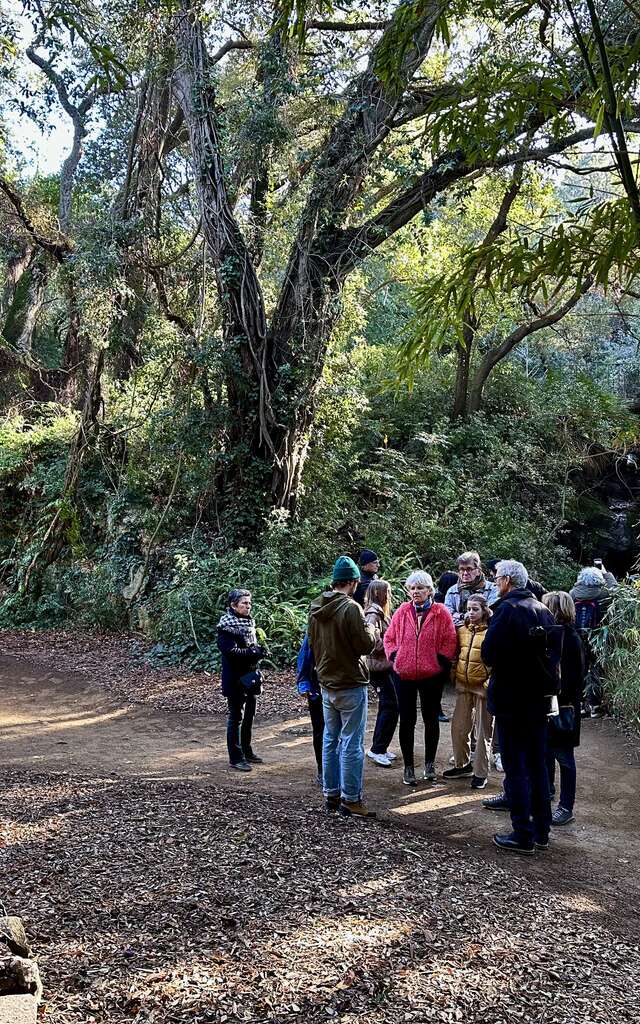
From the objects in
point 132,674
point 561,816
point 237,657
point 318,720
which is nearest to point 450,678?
point 318,720

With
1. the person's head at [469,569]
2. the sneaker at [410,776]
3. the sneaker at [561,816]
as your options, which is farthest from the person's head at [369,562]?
the sneaker at [561,816]

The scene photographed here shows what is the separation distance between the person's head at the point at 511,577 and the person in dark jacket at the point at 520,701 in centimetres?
7

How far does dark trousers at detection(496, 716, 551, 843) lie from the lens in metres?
5.20

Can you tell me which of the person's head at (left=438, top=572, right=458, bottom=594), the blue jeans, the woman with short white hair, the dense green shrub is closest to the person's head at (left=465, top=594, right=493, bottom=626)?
the woman with short white hair

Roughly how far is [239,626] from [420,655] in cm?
154

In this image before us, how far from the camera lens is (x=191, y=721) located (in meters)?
8.90

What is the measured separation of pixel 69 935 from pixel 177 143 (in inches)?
618

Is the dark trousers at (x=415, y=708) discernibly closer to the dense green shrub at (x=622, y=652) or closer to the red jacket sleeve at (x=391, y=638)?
the red jacket sleeve at (x=391, y=638)

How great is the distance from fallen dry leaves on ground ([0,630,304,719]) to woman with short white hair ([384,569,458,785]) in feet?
9.32

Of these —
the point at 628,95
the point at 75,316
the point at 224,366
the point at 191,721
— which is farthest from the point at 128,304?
the point at 628,95

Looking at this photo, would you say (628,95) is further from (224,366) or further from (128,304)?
(128,304)

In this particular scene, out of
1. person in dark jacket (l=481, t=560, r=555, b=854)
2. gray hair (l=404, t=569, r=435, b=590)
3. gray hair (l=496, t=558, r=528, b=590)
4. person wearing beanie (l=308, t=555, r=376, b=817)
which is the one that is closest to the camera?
person in dark jacket (l=481, t=560, r=555, b=854)

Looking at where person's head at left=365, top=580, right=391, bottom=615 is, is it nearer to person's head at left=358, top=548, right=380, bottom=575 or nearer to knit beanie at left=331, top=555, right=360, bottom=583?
knit beanie at left=331, top=555, right=360, bottom=583

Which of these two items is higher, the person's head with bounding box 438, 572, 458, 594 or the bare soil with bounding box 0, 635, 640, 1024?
the person's head with bounding box 438, 572, 458, 594
